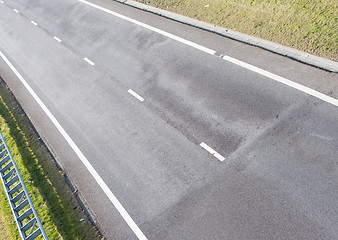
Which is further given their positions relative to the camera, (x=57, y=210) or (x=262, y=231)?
(x=57, y=210)

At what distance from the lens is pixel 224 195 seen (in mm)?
8172

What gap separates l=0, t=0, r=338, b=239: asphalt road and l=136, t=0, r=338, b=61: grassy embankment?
79 centimetres

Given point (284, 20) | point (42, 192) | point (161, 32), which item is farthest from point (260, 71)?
point (42, 192)

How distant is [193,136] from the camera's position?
9906 mm

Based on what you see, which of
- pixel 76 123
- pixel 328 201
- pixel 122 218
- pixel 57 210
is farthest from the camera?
pixel 76 123

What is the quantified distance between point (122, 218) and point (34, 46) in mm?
14059

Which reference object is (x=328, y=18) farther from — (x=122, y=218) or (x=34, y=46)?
(x=34, y=46)

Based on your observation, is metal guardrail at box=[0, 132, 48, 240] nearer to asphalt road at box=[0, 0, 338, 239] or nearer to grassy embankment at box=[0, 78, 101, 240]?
grassy embankment at box=[0, 78, 101, 240]

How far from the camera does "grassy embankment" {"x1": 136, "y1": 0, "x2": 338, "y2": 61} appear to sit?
10.7 metres

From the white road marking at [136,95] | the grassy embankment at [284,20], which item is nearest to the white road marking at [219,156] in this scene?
the white road marking at [136,95]

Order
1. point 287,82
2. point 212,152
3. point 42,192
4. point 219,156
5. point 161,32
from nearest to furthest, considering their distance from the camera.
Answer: point 219,156
point 212,152
point 287,82
point 42,192
point 161,32

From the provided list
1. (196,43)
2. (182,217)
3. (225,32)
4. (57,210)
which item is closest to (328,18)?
(225,32)

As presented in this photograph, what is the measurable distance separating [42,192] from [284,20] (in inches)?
390

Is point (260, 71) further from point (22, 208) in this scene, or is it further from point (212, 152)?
point (22, 208)
